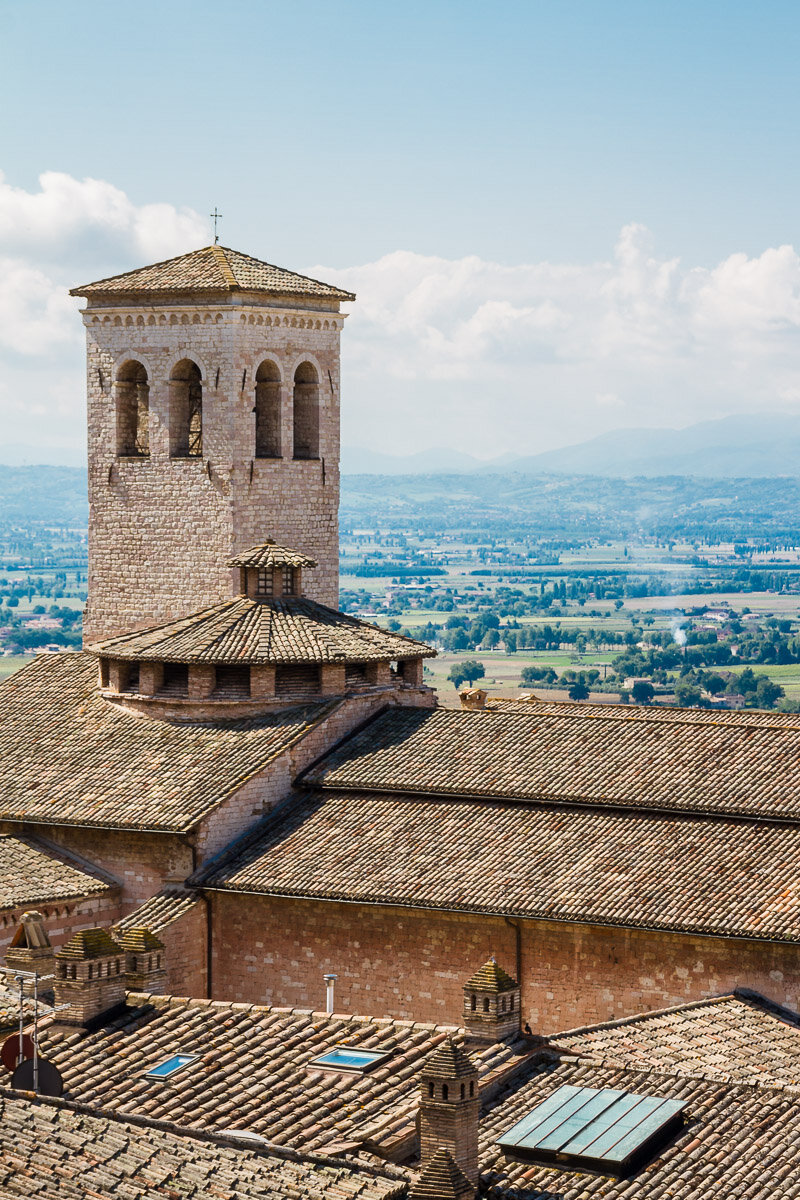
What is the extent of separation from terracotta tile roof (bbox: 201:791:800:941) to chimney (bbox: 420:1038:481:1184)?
654cm

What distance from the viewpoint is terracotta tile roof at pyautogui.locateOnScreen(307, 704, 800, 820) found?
91.9 feet

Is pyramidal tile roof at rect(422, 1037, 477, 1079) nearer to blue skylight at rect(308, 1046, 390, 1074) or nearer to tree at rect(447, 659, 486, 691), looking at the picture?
blue skylight at rect(308, 1046, 390, 1074)

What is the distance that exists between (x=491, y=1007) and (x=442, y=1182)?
4025 millimetres

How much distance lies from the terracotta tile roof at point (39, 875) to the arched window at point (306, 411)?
9447 mm

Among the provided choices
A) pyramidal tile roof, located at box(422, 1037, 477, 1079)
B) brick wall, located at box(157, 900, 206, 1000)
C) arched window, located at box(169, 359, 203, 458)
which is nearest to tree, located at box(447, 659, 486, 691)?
arched window, located at box(169, 359, 203, 458)

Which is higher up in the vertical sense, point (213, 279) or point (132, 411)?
point (213, 279)

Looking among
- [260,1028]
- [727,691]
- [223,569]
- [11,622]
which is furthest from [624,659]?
A: [260,1028]

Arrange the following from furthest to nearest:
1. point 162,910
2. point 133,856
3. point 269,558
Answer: point 269,558, point 133,856, point 162,910

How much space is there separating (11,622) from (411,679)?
14081 centimetres

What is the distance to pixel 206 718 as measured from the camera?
106 feet

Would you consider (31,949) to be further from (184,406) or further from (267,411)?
(267,411)

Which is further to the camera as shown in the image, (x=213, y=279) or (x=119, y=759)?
(x=213, y=279)

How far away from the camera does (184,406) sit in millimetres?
36750

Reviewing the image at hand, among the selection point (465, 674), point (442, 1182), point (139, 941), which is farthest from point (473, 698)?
point (465, 674)
